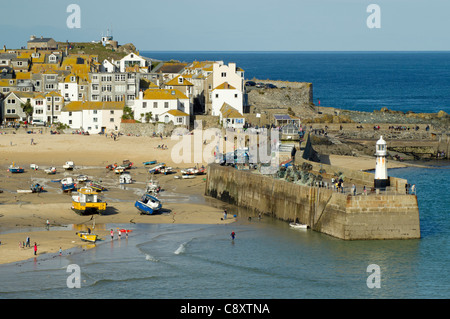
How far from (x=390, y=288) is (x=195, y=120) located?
4804 centimetres

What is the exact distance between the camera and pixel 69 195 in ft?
180

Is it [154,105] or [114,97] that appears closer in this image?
[154,105]

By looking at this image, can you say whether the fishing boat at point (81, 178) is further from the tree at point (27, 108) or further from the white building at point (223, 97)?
the tree at point (27, 108)

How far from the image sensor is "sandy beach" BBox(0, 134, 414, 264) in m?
45.0

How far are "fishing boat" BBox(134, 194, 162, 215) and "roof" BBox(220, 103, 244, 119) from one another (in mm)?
32498

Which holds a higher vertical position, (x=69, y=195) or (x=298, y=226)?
(x=69, y=195)

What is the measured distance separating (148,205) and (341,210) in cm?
1314

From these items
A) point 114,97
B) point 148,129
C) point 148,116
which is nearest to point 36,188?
point 148,129

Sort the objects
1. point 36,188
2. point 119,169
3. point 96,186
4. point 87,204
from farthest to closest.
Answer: point 119,169
point 96,186
point 36,188
point 87,204

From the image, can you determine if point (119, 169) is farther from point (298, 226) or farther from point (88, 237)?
point (298, 226)

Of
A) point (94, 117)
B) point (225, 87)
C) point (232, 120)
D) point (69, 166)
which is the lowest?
point (69, 166)

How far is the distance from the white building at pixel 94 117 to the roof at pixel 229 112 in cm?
1068

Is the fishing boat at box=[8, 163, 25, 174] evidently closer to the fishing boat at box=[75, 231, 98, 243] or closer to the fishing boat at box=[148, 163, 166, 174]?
the fishing boat at box=[148, 163, 166, 174]

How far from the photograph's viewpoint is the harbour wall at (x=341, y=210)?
4256cm
